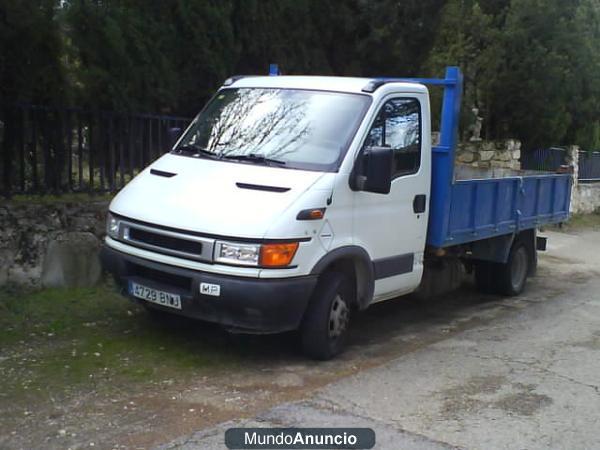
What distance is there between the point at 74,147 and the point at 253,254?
11.7 ft

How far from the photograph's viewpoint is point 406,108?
22.9ft

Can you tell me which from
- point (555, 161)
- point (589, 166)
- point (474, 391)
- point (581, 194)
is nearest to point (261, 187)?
point (474, 391)

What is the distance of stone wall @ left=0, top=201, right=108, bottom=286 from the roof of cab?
7.11 ft

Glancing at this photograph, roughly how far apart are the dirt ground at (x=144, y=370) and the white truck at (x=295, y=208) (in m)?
0.41

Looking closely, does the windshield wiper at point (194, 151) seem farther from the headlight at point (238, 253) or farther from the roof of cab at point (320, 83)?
the headlight at point (238, 253)

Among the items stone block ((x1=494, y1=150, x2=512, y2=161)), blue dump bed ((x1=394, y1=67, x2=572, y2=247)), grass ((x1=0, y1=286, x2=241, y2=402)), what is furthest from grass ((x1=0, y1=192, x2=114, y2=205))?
stone block ((x1=494, y1=150, x2=512, y2=161))

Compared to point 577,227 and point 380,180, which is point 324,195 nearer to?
point 380,180

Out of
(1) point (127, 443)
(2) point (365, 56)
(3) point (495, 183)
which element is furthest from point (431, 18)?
(1) point (127, 443)

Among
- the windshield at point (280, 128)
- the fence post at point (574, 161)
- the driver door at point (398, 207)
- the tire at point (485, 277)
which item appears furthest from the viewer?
the fence post at point (574, 161)

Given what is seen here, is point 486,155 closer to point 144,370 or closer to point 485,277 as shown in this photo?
point 485,277

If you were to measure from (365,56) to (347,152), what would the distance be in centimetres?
579

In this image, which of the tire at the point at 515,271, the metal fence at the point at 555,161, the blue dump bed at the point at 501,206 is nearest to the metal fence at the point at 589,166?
the metal fence at the point at 555,161

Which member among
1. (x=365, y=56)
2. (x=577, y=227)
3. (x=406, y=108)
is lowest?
(x=577, y=227)

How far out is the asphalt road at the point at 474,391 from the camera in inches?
192
